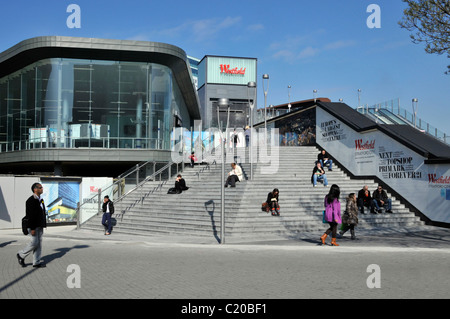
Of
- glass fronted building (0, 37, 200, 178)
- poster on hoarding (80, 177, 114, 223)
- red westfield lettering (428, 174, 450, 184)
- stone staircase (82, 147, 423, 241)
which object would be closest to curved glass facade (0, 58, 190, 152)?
glass fronted building (0, 37, 200, 178)

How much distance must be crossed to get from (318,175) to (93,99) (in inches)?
639

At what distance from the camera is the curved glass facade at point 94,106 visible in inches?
1140

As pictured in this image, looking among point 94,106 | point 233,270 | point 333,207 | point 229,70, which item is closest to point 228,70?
point 229,70

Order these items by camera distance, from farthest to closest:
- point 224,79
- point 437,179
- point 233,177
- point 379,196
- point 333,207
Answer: point 224,79
point 233,177
point 379,196
point 437,179
point 333,207

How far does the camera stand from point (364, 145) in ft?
76.8

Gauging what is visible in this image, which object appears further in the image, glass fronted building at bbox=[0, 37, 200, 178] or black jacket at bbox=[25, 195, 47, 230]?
glass fronted building at bbox=[0, 37, 200, 178]

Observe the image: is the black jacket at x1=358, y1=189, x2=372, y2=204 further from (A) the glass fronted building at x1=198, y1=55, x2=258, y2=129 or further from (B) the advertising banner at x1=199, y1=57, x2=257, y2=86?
(B) the advertising banner at x1=199, y1=57, x2=257, y2=86

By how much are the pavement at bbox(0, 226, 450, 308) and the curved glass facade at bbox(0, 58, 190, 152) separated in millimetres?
14626

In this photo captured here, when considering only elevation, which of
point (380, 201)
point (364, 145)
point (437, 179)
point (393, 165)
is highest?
point (364, 145)

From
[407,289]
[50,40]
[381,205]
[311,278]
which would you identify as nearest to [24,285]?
[311,278]

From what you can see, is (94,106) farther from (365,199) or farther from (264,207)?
(365,199)

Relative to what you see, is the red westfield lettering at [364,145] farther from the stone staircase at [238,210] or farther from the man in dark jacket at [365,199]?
the man in dark jacket at [365,199]

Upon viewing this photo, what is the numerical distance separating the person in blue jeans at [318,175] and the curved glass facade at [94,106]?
12.7 metres

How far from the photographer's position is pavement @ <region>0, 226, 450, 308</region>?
6.92 meters
